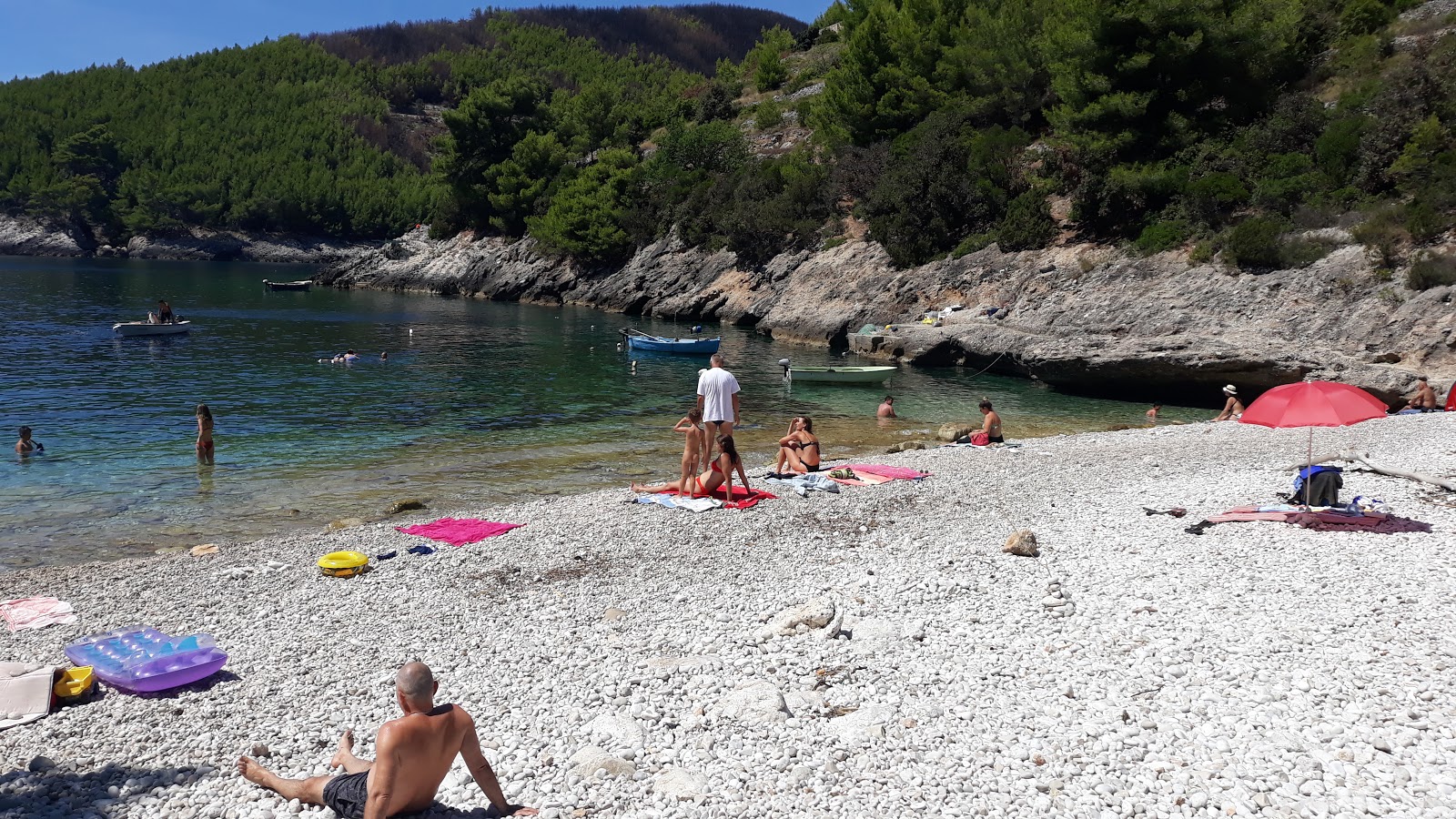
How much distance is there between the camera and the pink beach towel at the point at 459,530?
39.5ft

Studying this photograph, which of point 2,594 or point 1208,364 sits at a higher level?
point 1208,364

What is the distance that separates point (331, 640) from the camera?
8.41 m

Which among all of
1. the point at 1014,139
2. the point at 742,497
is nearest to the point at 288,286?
the point at 1014,139

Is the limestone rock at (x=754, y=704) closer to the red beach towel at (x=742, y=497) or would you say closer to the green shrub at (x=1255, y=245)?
the red beach towel at (x=742, y=497)

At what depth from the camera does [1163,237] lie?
3400cm

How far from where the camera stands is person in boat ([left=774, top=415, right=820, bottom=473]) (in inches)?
613

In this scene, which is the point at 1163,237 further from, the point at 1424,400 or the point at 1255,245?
the point at 1424,400

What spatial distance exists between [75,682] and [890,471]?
38.2 ft

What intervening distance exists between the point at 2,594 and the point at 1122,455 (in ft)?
56.7

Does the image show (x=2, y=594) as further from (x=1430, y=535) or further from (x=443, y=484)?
(x=1430, y=535)

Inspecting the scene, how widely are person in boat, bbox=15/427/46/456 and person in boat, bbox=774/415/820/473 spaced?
1475 centimetres

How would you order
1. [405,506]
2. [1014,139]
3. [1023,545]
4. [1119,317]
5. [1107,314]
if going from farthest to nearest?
1. [1014,139]
2. [1107,314]
3. [1119,317]
4. [405,506]
5. [1023,545]

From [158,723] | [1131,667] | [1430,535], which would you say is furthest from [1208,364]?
[158,723]

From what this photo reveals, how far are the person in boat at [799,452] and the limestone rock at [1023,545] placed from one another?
520cm
